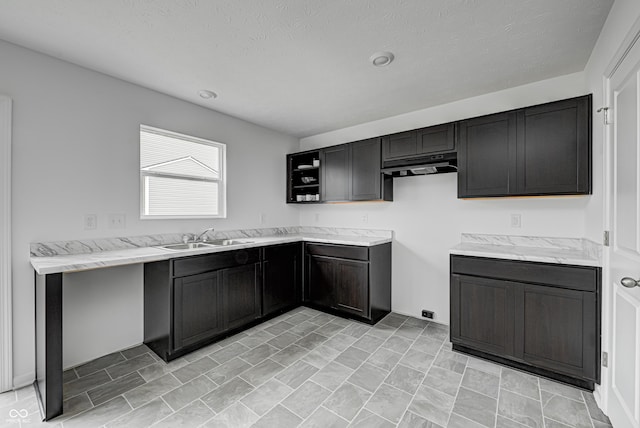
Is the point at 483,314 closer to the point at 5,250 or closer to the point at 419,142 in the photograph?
the point at 419,142

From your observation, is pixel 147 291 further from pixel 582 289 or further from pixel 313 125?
pixel 582 289

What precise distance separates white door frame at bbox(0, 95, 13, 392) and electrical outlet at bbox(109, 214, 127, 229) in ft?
2.09

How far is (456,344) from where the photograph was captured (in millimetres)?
2637

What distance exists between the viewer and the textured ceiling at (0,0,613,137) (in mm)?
1730

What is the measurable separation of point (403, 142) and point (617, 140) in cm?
180

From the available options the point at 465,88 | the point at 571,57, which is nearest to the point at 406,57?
the point at 465,88

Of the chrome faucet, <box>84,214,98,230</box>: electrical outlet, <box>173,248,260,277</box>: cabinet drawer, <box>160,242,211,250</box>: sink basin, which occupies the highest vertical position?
<box>84,214,98,230</box>: electrical outlet

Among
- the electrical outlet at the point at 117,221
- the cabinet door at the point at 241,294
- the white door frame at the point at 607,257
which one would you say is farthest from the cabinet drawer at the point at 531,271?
the electrical outlet at the point at 117,221

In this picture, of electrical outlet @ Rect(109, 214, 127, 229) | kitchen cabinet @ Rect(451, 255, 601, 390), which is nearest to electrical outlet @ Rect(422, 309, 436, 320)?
kitchen cabinet @ Rect(451, 255, 601, 390)

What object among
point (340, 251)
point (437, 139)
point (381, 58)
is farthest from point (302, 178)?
point (381, 58)

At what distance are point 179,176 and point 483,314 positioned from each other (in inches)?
133

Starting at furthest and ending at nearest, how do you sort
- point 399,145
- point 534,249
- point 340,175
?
point 340,175
point 399,145
point 534,249

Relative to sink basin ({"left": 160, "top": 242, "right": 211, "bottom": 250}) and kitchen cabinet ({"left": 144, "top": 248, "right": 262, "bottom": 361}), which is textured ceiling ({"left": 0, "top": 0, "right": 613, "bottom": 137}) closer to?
sink basin ({"left": 160, "top": 242, "right": 211, "bottom": 250})

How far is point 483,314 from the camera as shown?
2480mm
